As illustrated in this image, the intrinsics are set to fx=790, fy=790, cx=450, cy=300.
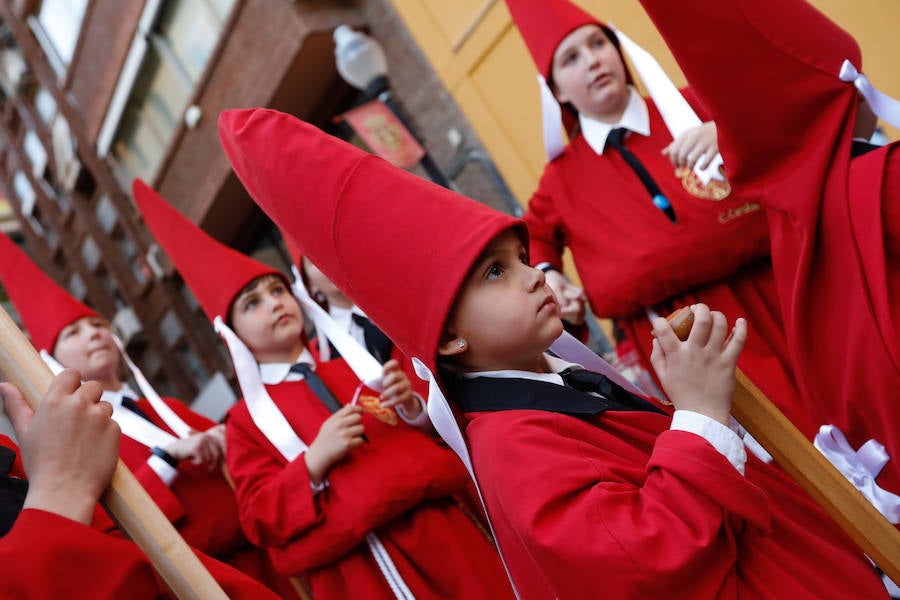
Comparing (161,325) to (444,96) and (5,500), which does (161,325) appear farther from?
(5,500)

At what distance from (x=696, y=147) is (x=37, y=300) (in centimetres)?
250

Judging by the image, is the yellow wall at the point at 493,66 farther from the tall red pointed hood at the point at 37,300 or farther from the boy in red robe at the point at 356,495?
the tall red pointed hood at the point at 37,300

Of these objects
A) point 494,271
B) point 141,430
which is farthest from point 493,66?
point 494,271

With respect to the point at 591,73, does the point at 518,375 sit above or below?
below

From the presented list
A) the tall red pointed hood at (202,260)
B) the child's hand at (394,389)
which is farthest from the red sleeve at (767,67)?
the tall red pointed hood at (202,260)

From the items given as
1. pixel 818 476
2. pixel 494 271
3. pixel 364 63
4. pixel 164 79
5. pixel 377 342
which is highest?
pixel 164 79

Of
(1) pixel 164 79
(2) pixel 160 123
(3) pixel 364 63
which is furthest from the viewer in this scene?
(2) pixel 160 123

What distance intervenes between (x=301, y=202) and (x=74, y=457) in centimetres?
57

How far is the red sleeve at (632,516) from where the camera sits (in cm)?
105

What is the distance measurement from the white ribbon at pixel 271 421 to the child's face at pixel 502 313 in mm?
810

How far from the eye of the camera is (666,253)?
196cm

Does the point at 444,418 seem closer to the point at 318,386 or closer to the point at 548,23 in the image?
the point at 318,386

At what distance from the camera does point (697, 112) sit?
216 cm

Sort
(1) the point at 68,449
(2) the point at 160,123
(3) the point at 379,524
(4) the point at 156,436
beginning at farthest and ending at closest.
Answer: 1. (2) the point at 160,123
2. (4) the point at 156,436
3. (3) the point at 379,524
4. (1) the point at 68,449
